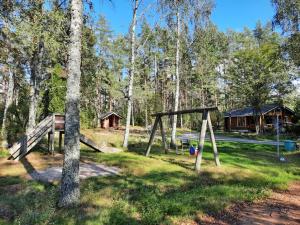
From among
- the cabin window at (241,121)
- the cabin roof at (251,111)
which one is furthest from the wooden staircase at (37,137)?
the cabin window at (241,121)

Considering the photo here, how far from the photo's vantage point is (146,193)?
24.1ft

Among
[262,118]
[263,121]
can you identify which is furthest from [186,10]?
[263,121]

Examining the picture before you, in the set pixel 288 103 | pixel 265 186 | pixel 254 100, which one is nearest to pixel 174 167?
pixel 265 186

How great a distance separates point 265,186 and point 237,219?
10.3 ft

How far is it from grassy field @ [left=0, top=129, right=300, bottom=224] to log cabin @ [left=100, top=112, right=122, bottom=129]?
3053 centimetres

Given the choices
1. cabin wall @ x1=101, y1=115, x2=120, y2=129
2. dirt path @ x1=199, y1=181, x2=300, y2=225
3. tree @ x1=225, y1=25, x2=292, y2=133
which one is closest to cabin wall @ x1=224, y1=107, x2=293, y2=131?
tree @ x1=225, y1=25, x2=292, y2=133

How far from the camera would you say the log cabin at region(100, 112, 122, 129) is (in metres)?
42.2

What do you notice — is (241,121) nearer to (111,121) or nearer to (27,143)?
(111,121)

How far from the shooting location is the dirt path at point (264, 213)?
575 centimetres

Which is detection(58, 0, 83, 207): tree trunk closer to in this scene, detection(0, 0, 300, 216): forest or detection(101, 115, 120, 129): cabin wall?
detection(0, 0, 300, 216): forest

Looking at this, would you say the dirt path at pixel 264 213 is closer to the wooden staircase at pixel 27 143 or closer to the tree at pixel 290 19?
the wooden staircase at pixel 27 143

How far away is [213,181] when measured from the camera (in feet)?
30.3

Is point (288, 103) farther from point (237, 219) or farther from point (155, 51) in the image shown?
point (237, 219)

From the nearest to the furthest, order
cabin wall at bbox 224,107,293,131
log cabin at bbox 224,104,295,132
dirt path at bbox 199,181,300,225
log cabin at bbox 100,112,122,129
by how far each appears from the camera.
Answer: dirt path at bbox 199,181,300,225, log cabin at bbox 224,104,295,132, cabin wall at bbox 224,107,293,131, log cabin at bbox 100,112,122,129
